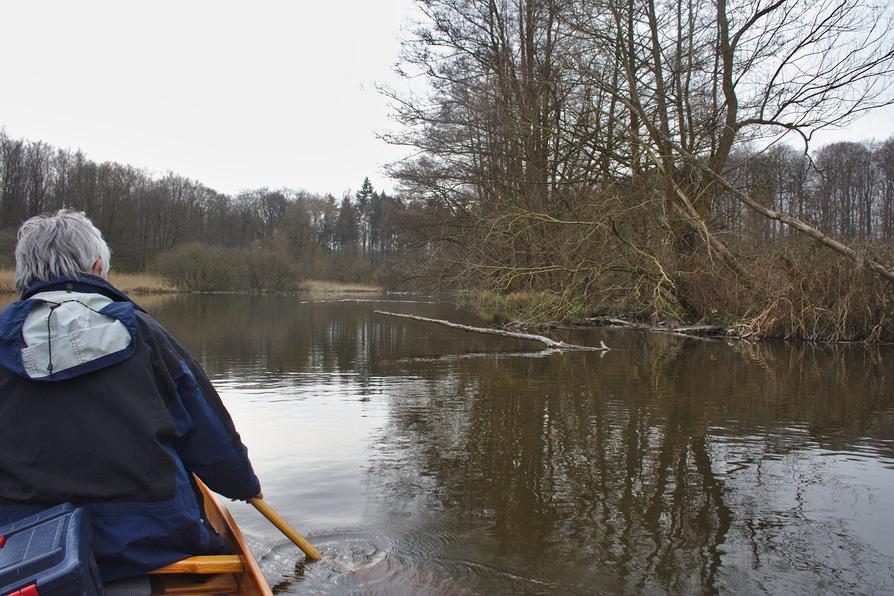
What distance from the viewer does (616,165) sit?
1563cm

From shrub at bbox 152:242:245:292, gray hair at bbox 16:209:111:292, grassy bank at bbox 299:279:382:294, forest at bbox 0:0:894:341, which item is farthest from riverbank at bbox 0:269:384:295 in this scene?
gray hair at bbox 16:209:111:292

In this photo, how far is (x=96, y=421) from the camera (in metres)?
1.86

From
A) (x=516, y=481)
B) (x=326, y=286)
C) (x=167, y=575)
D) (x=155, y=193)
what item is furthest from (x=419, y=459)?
(x=155, y=193)

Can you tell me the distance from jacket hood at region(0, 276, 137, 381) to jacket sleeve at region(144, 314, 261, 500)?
14 centimetres

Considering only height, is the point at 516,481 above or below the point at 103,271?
below

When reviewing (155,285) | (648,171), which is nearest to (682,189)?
(648,171)

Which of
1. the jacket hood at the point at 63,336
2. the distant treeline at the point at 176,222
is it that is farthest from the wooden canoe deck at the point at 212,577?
the distant treeline at the point at 176,222

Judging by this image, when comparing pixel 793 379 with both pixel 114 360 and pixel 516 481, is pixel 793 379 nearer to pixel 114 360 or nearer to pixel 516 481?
pixel 516 481

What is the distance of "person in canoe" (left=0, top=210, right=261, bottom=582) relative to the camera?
182cm

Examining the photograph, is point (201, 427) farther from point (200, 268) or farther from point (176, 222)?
point (176, 222)

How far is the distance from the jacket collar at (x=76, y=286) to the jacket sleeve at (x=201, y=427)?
0.20 meters

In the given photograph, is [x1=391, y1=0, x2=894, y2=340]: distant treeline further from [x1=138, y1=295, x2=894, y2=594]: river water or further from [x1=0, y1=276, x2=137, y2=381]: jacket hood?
[x1=0, y1=276, x2=137, y2=381]: jacket hood

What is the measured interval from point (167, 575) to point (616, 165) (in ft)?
48.9

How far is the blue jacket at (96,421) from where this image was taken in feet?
5.96
